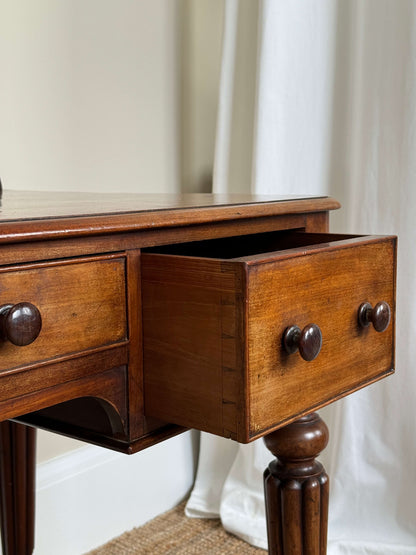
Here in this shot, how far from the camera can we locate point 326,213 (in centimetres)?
95

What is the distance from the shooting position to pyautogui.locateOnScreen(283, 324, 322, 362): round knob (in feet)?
2.15

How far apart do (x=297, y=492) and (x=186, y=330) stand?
0.88 feet

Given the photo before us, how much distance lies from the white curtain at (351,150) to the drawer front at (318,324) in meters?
0.61

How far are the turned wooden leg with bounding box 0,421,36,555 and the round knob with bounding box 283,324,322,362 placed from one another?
632 millimetres

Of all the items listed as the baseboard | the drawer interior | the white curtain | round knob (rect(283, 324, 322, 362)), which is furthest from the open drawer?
the baseboard

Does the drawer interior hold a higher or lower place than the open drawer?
higher

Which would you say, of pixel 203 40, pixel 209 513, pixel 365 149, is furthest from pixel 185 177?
pixel 209 513

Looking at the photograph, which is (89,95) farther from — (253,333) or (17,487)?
(253,333)

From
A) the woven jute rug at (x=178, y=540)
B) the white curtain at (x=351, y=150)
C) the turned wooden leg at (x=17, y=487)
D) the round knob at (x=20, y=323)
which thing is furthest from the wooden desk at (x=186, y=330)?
the woven jute rug at (x=178, y=540)

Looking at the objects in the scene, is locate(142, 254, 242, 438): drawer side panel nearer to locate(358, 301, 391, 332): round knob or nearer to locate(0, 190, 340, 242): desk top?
locate(0, 190, 340, 242): desk top

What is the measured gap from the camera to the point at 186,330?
0.65m

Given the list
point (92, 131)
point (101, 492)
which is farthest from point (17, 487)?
point (92, 131)

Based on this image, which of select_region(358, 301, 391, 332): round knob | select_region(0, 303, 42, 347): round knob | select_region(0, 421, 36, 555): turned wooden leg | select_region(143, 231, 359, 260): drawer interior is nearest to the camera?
select_region(0, 303, 42, 347): round knob

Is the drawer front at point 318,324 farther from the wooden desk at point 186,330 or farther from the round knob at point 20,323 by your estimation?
the round knob at point 20,323
